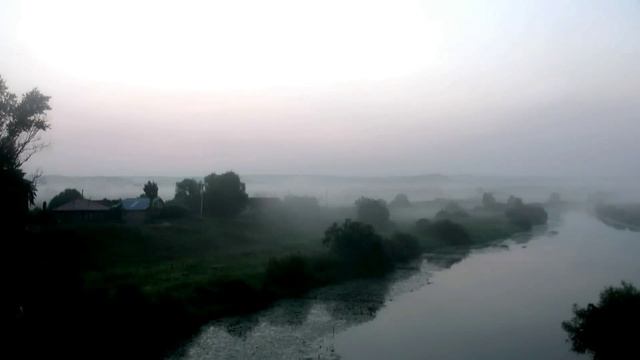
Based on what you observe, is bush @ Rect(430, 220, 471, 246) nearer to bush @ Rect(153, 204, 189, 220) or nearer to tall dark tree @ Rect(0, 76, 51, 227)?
bush @ Rect(153, 204, 189, 220)

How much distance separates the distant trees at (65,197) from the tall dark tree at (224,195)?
664 inches

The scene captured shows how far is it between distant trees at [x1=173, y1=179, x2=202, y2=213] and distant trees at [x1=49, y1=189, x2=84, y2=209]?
13.5 meters

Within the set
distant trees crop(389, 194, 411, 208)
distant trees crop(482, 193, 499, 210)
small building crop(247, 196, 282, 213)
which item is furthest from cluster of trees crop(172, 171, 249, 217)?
distant trees crop(482, 193, 499, 210)

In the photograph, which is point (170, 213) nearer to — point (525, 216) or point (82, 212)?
point (82, 212)

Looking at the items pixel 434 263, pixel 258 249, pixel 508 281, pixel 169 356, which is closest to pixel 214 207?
pixel 258 249

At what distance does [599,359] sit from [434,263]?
1488 inches

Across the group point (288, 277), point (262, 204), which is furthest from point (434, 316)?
point (262, 204)

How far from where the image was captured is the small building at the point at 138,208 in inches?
2569

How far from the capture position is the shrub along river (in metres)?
31.0

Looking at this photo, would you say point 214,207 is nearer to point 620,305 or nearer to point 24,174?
point 24,174

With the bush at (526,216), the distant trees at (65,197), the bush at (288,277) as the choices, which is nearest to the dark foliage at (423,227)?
the bush at (526,216)

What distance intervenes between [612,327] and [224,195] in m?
54.8

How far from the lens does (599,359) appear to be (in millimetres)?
27844

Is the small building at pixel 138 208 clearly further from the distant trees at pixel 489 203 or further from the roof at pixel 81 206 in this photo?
the distant trees at pixel 489 203
